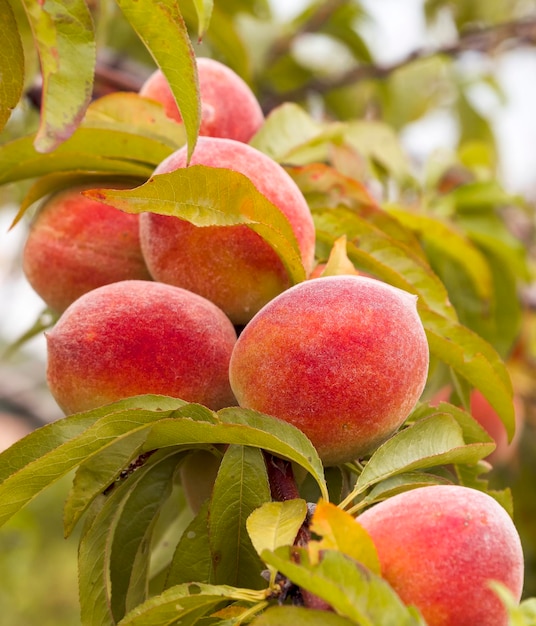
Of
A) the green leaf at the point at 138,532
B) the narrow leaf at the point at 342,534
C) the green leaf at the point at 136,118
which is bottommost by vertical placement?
the green leaf at the point at 138,532

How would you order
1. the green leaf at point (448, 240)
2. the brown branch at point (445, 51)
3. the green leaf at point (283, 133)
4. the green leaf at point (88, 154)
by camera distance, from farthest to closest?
the brown branch at point (445, 51) → the green leaf at point (448, 240) → the green leaf at point (283, 133) → the green leaf at point (88, 154)

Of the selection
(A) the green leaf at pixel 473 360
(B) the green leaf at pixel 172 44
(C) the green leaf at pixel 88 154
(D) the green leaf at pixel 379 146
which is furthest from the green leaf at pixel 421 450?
(D) the green leaf at pixel 379 146

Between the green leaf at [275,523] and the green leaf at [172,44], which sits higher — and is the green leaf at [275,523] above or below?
below

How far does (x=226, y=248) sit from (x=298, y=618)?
1.06ft

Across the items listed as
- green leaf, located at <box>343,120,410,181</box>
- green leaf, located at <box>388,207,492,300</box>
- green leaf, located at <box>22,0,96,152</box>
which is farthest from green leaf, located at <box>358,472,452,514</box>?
green leaf, located at <box>343,120,410,181</box>

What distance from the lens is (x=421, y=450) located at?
61cm

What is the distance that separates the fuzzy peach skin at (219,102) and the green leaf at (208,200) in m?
0.23

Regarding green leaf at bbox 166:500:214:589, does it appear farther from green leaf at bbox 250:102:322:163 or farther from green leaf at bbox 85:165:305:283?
green leaf at bbox 250:102:322:163

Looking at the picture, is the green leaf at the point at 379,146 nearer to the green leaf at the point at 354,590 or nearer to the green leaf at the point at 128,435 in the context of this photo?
the green leaf at the point at 128,435

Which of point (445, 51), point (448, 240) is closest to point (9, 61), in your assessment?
point (448, 240)

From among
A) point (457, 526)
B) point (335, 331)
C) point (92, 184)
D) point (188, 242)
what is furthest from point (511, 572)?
point (92, 184)

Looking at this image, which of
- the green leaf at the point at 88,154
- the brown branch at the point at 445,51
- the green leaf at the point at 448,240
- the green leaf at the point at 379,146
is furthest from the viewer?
the brown branch at the point at 445,51

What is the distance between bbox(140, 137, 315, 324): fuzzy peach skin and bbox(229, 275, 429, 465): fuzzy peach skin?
2.8 inches

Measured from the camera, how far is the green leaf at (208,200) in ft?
1.95
